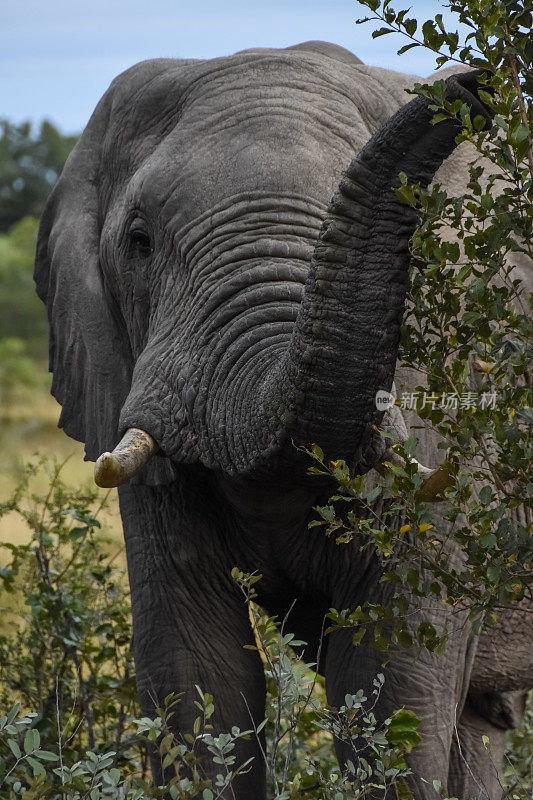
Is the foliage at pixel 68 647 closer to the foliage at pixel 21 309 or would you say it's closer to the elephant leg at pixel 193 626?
the elephant leg at pixel 193 626

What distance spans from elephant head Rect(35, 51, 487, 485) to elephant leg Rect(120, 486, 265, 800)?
197mm

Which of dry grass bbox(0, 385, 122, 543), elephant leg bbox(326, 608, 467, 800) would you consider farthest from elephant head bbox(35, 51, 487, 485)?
dry grass bbox(0, 385, 122, 543)

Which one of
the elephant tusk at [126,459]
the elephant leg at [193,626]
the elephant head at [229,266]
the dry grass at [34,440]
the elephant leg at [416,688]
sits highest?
the dry grass at [34,440]

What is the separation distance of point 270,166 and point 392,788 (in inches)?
54.1

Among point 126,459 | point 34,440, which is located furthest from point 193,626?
point 34,440

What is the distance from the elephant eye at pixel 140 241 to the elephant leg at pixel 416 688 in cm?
99

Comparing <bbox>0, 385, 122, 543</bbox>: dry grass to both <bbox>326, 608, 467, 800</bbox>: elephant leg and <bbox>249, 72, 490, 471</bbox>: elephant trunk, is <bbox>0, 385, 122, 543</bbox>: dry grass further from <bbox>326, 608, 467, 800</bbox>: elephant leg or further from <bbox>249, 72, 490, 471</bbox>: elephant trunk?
<bbox>249, 72, 490, 471</bbox>: elephant trunk

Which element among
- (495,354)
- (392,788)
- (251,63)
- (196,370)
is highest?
(251,63)

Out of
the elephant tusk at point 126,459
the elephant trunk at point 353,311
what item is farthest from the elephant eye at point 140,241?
the elephant trunk at point 353,311

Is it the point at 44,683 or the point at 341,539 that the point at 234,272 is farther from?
the point at 44,683

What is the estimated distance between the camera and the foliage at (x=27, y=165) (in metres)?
34.7

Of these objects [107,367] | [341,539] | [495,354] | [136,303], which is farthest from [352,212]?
[107,367]

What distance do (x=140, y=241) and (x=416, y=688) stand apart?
1.20 metres

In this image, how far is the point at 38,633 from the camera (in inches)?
163
